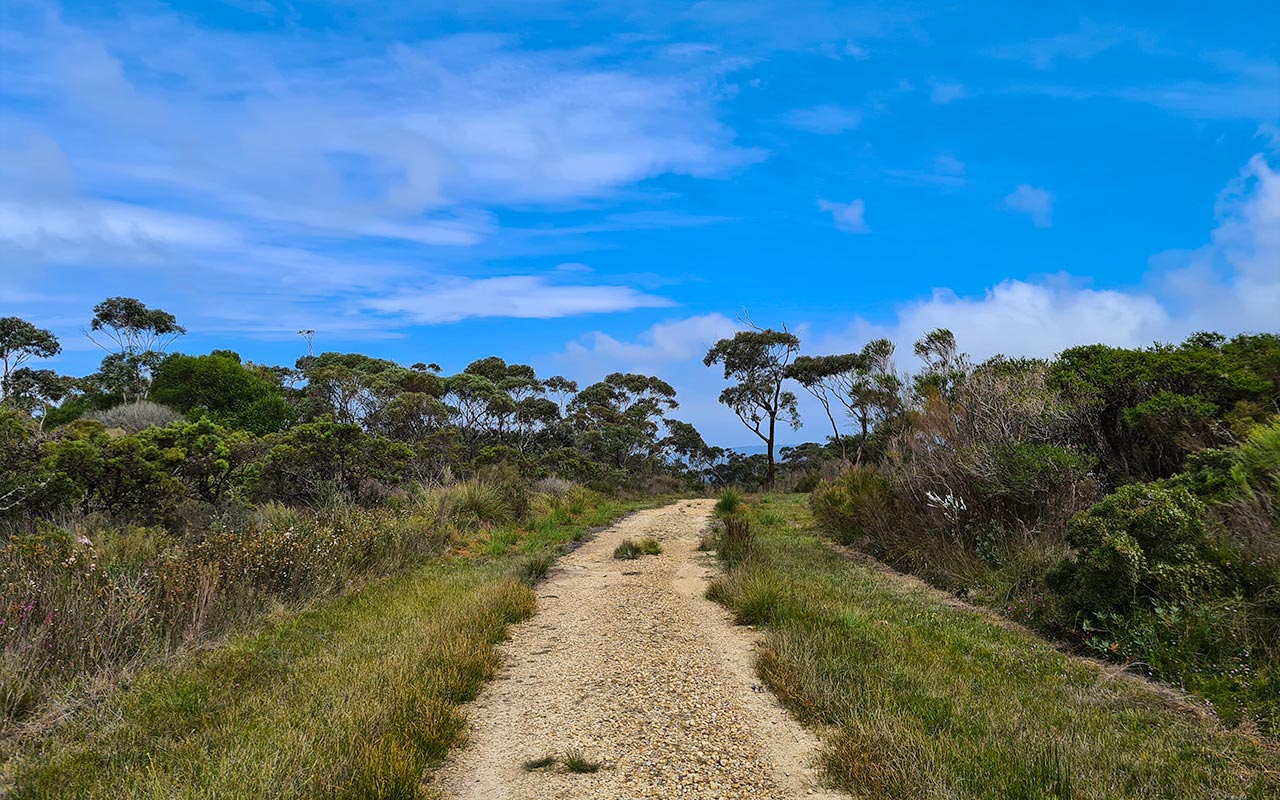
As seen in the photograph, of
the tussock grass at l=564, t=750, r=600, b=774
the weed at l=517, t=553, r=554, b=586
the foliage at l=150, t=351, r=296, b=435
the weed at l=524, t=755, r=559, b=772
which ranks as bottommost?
the weed at l=524, t=755, r=559, b=772

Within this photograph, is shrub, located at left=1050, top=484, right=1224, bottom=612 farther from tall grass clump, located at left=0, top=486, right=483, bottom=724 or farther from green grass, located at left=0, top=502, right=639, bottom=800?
tall grass clump, located at left=0, top=486, right=483, bottom=724

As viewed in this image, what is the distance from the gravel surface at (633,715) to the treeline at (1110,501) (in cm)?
347

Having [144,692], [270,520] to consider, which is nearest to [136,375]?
[270,520]

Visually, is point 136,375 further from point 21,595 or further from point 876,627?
point 876,627

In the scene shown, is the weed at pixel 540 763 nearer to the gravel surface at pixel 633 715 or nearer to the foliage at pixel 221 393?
the gravel surface at pixel 633 715

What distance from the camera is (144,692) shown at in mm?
4957

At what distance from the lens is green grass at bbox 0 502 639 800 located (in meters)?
3.65

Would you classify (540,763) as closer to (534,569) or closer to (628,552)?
(534,569)

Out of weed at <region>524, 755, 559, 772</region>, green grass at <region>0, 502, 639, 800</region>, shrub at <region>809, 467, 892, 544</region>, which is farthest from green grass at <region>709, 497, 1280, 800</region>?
shrub at <region>809, 467, 892, 544</region>

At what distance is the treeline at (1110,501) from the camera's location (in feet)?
18.8

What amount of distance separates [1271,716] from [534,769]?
5.13 m

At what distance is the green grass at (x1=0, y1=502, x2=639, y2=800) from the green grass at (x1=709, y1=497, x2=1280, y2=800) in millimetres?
2745

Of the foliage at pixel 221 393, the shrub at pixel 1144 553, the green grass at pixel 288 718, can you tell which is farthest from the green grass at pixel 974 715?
the foliage at pixel 221 393

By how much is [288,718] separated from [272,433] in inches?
567
